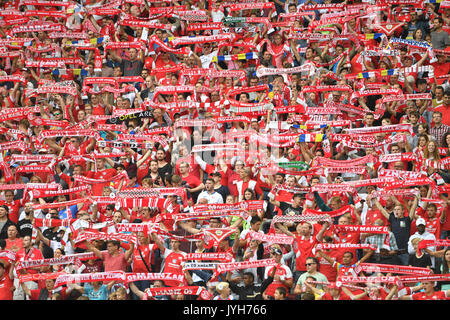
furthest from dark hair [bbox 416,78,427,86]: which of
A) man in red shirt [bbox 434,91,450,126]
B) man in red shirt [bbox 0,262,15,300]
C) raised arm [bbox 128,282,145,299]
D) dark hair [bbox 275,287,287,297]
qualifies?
man in red shirt [bbox 0,262,15,300]

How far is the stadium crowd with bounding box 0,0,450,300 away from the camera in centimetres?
1407

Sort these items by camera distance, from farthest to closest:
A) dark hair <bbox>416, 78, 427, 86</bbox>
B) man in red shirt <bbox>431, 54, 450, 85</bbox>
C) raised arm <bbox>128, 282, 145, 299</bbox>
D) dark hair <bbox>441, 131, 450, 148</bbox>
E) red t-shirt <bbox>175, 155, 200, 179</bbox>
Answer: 1. man in red shirt <bbox>431, 54, 450, 85</bbox>
2. dark hair <bbox>416, 78, 427, 86</bbox>
3. dark hair <bbox>441, 131, 450, 148</bbox>
4. red t-shirt <bbox>175, 155, 200, 179</bbox>
5. raised arm <bbox>128, 282, 145, 299</bbox>

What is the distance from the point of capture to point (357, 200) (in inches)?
586

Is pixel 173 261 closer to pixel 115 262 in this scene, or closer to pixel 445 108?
pixel 115 262

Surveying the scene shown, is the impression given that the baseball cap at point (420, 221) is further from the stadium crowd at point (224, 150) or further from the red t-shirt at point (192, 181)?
the red t-shirt at point (192, 181)

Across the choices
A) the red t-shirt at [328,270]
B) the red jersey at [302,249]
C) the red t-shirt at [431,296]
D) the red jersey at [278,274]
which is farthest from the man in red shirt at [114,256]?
the red t-shirt at [431,296]

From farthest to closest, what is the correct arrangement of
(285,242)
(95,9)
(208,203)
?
(95,9), (208,203), (285,242)

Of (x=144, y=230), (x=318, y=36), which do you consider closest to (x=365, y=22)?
(x=318, y=36)

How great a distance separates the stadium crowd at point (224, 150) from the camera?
1407cm

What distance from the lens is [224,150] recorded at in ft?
51.9

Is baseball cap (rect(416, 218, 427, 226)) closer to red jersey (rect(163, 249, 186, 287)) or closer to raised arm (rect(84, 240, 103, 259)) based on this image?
red jersey (rect(163, 249, 186, 287))

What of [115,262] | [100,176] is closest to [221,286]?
[115,262]

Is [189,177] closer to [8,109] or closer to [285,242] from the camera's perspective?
[285,242]

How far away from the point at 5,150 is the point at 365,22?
680 centimetres
